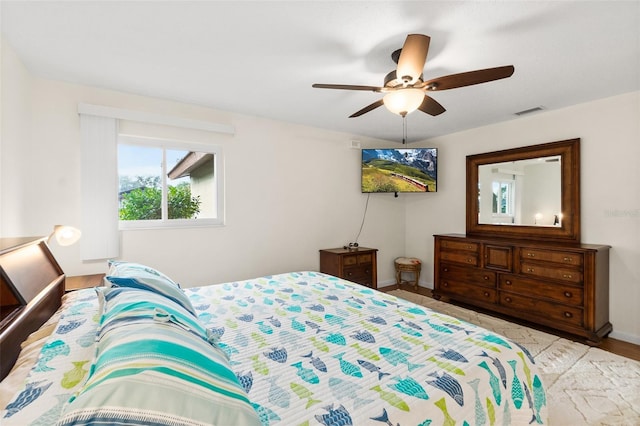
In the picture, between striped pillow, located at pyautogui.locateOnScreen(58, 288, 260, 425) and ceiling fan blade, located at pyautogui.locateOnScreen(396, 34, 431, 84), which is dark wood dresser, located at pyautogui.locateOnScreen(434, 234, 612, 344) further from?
striped pillow, located at pyautogui.locateOnScreen(58, 288, 260, 425)

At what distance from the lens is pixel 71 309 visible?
1540 mm

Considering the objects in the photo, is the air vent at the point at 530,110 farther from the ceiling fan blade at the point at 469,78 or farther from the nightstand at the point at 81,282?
the nightstand at the point at 81,282

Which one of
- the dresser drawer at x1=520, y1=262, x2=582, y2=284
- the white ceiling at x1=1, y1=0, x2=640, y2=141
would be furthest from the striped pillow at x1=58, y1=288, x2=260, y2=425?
the dresser drawer at x1=520, y1=262, x2=582, y2=284

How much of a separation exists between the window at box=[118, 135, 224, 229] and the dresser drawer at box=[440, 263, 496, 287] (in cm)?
305

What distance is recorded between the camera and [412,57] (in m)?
1.71

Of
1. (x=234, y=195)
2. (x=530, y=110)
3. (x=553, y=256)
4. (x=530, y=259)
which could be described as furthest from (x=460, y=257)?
(x=234, y=195)

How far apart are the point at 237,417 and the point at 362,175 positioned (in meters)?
3.96

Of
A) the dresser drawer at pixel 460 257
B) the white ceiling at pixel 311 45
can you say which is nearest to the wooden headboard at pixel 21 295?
the white ceiling at pixel 311 45

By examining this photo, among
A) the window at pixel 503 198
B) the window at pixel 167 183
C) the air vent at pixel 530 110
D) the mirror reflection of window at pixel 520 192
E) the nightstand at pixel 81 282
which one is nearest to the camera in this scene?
the nightstand at pixel 81 282

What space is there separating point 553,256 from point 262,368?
127 inches

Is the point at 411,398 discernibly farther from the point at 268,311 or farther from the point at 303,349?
the point at 268,311

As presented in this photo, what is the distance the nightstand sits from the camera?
216cm

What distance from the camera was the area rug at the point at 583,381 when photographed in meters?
1.82

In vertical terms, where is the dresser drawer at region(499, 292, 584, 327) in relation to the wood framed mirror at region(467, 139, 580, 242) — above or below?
below
